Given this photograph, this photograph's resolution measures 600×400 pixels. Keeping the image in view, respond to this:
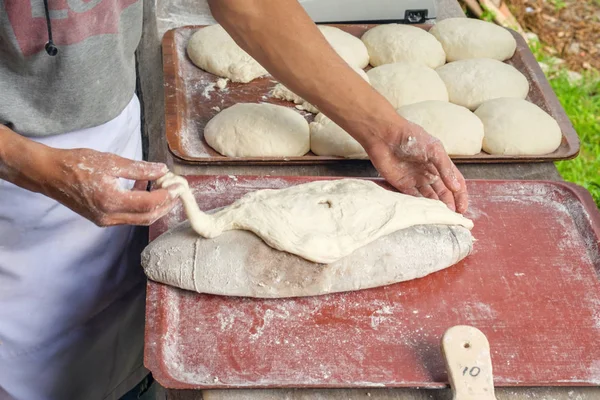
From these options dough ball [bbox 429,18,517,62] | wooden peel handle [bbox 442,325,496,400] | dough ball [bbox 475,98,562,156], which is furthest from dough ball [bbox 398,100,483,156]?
wooden peel handle [bbox 442,325,496,400]

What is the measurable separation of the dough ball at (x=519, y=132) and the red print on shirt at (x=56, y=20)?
1397 millimetres

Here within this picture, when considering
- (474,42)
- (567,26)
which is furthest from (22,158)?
(567,26)

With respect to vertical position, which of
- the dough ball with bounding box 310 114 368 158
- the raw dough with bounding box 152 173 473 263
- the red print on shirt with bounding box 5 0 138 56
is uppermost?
the red print on shirt with bounding box 5 0 138 56

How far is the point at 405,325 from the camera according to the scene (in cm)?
170

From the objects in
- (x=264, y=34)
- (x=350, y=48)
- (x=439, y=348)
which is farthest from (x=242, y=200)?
(x=350, y=48)

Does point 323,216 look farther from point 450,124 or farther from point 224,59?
point 224,59

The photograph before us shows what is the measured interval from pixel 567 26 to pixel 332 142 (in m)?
3.54

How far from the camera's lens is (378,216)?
6.04 ft

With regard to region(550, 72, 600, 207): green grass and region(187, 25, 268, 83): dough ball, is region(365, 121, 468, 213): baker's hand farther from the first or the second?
region(550, 72, 600, 207): green grass

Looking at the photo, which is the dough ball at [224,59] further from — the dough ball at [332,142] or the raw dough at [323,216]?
the raw dough at [323,216]

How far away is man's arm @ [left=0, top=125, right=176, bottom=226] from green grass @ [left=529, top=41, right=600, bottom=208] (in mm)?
2717

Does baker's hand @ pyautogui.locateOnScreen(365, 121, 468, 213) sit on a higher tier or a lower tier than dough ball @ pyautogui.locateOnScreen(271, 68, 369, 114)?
higher

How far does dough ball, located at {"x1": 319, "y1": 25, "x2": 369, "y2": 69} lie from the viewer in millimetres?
2725

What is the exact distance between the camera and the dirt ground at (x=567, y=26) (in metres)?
4.82
